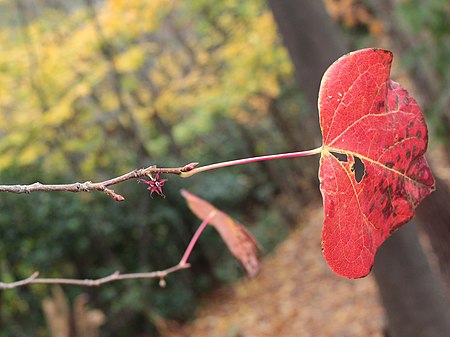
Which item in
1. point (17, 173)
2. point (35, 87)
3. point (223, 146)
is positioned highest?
point (35, 87)

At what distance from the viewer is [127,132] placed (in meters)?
7.61

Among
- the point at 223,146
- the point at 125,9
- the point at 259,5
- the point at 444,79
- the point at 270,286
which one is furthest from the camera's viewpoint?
the point at 223,146

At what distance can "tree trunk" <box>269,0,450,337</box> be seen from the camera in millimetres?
2605

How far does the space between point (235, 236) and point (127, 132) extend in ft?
23.3

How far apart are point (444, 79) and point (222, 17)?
11.6 ft

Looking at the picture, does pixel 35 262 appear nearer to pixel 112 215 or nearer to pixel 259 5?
pixel 112 215

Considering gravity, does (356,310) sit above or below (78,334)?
below

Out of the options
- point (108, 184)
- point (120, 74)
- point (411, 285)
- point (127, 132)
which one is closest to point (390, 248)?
point (411, 285)

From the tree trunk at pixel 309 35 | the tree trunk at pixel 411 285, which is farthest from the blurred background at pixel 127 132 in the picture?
the tree trunk at pixel 309 35

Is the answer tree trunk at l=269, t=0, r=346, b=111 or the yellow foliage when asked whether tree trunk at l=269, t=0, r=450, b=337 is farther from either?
the yellow foliage

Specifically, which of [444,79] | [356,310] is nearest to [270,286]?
[356,310]

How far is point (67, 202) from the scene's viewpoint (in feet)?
20.9

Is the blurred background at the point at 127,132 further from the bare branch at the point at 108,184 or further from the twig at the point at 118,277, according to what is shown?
the bare branch at the point at 108,184

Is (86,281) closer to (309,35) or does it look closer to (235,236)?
(235,236)
